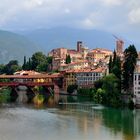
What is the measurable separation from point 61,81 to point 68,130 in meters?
63.6

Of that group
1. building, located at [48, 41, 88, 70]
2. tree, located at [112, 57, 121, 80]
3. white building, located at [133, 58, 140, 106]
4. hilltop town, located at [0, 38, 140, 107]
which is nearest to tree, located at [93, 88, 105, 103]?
hilltop town, located at [0, 38, 140, 107]

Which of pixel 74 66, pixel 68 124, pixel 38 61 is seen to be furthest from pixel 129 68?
pixel 38 61

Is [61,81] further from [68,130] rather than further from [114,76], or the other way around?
[68,130]

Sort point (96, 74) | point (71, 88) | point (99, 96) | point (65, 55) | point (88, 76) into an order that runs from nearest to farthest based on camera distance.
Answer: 1. point (99, 96)
2. point (96, 74)
3. point (71, 88)
4. point (88, 76)
5. point (65, 55)

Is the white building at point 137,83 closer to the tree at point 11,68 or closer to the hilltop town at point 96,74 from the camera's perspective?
the hilltop town at point 96,74

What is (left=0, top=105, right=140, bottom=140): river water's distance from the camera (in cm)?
4400

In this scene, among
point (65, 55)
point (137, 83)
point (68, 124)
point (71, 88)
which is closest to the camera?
point (68, 124)

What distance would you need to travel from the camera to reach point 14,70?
150500 mm

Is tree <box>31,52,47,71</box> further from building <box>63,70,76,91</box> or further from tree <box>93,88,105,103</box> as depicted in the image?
tree <box>93,88,105,103</box>

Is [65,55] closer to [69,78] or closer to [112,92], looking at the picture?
[69,78]

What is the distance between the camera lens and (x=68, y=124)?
50750 mm

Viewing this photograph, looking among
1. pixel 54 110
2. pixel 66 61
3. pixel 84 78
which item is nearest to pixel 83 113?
pixel 54 110

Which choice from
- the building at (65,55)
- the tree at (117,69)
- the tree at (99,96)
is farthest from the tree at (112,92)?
the building at (65,55)

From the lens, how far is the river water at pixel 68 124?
4400cm
